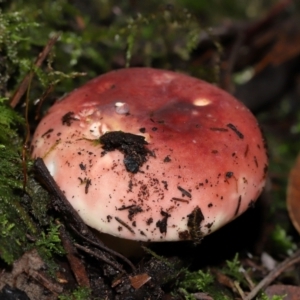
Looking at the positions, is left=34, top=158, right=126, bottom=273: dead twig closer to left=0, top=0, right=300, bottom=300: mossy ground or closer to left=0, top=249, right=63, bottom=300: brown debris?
left=0, top=0, right=300, bottom=300: mossy ground

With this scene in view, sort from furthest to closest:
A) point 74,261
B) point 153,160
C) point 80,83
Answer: point 80,83 < point 74,261 < point 153,160

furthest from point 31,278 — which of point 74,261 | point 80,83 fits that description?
point 80,83

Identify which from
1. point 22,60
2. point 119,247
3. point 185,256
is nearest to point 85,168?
point 119,247

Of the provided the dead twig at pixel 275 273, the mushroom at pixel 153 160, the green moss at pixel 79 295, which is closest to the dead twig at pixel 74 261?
the green moss at pixel 79 295

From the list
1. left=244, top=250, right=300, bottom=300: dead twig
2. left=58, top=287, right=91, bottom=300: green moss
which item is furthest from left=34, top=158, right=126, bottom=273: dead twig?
left=244, top=250, right=300, bottom=300: dead twig

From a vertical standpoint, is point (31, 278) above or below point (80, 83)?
below

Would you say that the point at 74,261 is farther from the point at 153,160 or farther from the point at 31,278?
the point at 153,160

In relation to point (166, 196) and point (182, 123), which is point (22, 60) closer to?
point (182, 123)
